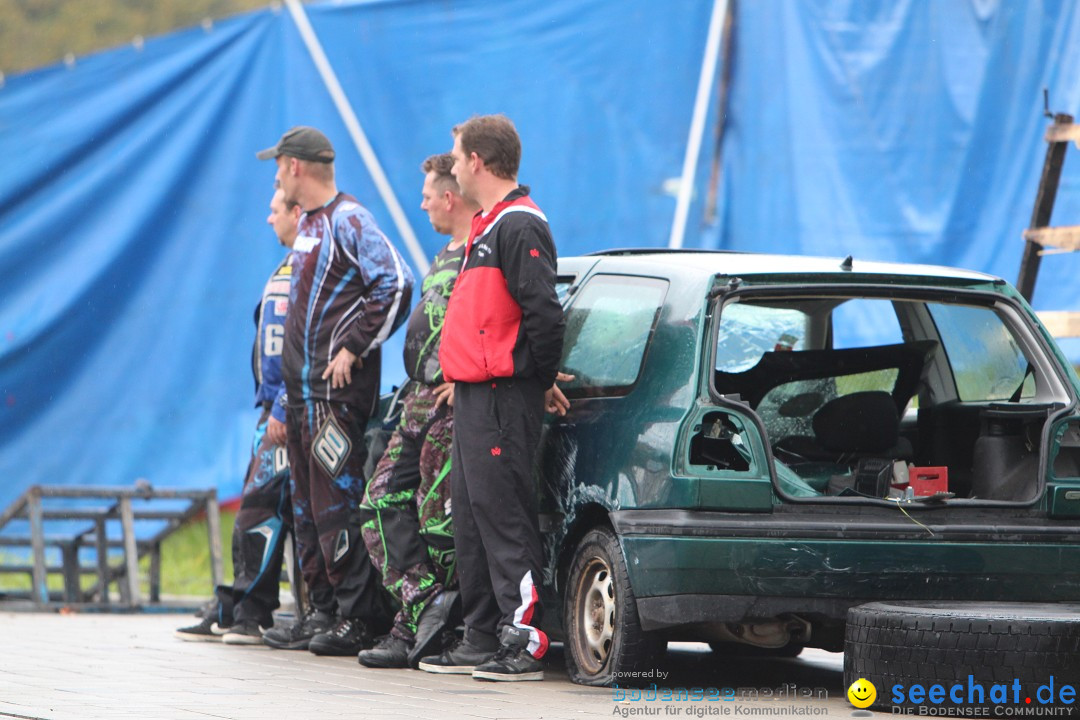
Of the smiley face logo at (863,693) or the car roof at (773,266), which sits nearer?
the smiley face logo at (863,693)

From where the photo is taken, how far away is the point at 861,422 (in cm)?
645

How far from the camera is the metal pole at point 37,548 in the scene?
34.7ft

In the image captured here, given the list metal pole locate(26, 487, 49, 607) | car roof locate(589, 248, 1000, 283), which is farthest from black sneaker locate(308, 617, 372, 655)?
metal pole locate(26, 487, 49, 607)

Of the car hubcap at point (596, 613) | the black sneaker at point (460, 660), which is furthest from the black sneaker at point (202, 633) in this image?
the car hubcap at point (596, 613)

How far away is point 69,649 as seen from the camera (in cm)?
752

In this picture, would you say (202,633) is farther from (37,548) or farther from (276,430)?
(37,548)

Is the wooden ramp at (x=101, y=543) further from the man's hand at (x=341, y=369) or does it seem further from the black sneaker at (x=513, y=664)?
the black sneaker at (x=513, y=664)

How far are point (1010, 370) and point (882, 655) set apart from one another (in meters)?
1.61

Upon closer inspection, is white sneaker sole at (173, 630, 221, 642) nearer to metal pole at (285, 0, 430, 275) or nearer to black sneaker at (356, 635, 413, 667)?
black sneaker at (356, 635, 413, 667)

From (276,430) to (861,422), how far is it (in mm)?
2812

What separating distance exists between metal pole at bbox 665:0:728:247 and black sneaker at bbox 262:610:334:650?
4.51m

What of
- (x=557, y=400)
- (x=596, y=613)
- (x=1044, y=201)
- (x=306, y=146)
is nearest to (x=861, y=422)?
(x=557, y=400)

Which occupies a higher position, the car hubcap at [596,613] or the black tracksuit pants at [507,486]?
the black tracksuit pants at [507,486]

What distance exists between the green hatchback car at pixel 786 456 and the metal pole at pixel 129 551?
4.89 metres
